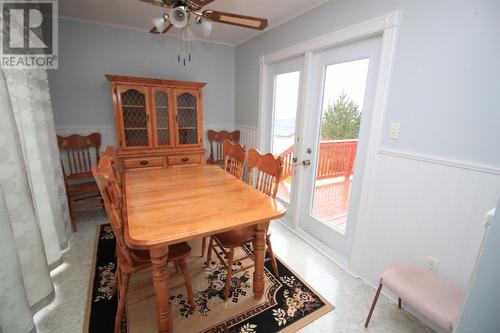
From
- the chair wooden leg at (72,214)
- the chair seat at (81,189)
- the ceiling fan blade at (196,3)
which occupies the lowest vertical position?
the chair wooden leg at (72,214)

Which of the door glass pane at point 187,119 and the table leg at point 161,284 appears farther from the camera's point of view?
the door glass pane at point 187,119

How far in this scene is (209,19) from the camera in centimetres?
150

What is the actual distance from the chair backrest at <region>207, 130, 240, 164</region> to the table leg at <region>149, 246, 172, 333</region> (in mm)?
2366

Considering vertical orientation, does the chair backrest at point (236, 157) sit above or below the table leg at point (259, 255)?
above

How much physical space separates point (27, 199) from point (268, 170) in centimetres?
155

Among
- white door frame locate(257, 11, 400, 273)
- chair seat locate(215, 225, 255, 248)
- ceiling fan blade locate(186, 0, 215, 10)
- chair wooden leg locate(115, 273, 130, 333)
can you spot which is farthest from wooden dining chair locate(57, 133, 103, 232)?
white door frame locate(257, 11, 400, 273)

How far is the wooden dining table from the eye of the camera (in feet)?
3.53

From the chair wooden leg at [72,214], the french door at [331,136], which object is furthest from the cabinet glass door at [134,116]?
the french door at [331,136]

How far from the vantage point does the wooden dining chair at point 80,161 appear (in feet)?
8.47

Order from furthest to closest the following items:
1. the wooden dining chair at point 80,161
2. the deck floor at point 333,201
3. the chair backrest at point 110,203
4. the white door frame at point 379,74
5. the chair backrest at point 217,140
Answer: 1. the chair backrest at point 217,140
2. the wooden dining chair at point 80,161
3. the deck floor at point 333,201
4. the white door frame at point 379,74
5. the chair backrest at point 110,203

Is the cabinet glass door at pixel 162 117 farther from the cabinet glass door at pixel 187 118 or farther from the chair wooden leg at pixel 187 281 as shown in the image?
the chair wooden leg at pixel 187 281

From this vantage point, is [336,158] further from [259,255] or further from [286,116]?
[259,255]

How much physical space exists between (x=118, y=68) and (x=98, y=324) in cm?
277

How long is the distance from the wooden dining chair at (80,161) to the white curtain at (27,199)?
375 mm
